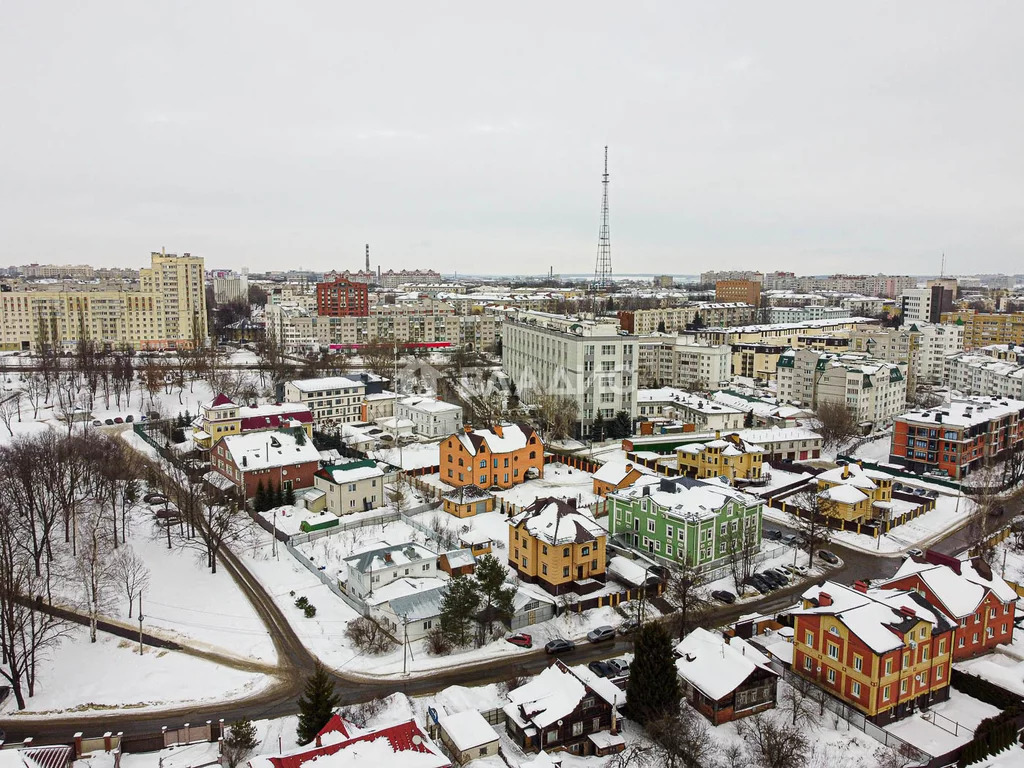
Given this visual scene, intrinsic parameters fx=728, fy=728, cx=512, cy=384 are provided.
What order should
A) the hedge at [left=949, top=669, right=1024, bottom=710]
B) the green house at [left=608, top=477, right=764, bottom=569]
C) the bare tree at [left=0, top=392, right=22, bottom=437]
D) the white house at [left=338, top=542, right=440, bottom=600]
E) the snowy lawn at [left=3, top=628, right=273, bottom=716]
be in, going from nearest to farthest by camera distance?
the snowy lawn at [left=3, top=628, right=273, bottom=716], the hedge at [left=949, top=669, right=1024, bottom=710], the white house at [left=338, top=542, right=440, bottom=600], the green house at [left=608, top=477, right=764, bottom=569], the bare tree at [left=0, top=392, right=22, bottom=437]

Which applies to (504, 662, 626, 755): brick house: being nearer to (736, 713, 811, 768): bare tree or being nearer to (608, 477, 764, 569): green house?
(736, 713, 811, 768): bare tree

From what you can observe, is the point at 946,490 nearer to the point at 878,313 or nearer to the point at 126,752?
the point at 126,752

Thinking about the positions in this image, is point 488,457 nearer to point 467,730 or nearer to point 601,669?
point 601,669

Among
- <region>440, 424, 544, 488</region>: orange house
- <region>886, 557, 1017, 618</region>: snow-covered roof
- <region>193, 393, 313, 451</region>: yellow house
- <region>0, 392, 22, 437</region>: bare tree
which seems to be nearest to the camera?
<region>886, 557, 1017, 618</region>: snow-covered roof

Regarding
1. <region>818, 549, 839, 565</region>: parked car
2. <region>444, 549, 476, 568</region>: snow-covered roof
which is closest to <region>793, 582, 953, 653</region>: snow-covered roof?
<region>818, 549, 839, 565</region>: parked car

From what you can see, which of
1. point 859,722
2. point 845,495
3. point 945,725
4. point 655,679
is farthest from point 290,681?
point 845,495

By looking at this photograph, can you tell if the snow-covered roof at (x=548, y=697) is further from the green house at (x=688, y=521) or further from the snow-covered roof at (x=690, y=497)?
the snow-covered roof at (x=690, y=497)

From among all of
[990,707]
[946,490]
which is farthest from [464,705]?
[946,490]

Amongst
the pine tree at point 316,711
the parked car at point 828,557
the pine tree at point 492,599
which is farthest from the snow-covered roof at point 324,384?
the pine tree at point 316,711
